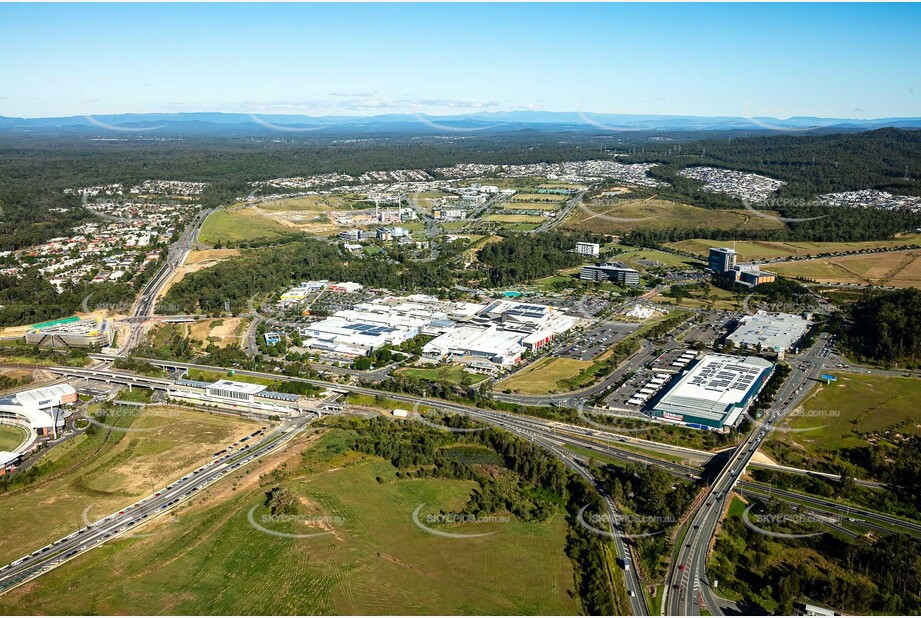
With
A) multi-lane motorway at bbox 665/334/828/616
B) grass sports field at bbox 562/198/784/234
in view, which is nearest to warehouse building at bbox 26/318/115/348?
multi-lane motorway at bbox 665/334/828/616

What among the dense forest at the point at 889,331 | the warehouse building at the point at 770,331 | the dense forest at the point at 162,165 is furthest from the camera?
the dense forest at the point at 162,165

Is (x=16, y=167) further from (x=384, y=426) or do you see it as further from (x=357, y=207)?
(x=384, y=426)

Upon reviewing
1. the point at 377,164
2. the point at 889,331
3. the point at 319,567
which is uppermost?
the point at 377,164

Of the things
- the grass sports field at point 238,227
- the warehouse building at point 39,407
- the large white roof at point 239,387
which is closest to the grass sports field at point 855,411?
the large white roof at point 239,387

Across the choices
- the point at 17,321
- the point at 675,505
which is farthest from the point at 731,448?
the point at 17,321

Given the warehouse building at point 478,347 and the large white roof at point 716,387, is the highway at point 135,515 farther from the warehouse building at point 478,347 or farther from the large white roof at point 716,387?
the large white roof at point 716,387

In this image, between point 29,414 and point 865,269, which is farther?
point 865,269

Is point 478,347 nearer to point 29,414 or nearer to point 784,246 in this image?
point 29,414

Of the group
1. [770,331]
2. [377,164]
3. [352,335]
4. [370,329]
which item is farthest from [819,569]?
[377,164]
